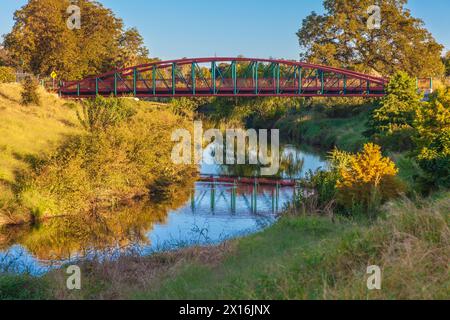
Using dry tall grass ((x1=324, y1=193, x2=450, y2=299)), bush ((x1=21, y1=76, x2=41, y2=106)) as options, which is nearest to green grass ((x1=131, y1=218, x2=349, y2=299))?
dry tall grass ((x1=324, y1=193, x2=450, y2=299))

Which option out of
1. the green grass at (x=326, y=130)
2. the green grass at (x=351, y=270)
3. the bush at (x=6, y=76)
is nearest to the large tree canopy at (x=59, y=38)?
the bush at (x=6, y=76)

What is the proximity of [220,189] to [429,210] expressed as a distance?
1955 centimetres

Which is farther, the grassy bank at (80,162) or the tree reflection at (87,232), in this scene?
the grassy bank at (80,162)

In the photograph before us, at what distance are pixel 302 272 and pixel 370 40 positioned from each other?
56.3 m

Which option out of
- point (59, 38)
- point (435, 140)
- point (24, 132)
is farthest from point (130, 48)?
point (435, 140)

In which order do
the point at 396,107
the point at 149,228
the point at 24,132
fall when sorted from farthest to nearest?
the point at 396,107 → the point at 24,132 → the point at 149,228

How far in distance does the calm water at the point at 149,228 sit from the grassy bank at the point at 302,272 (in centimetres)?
270

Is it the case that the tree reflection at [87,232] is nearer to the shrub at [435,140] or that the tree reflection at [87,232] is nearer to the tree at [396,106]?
the shrub at [435,140]

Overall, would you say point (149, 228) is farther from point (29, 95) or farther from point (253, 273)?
point (29, 95)

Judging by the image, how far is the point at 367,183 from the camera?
17.5 m

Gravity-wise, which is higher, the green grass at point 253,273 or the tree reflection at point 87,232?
the green grass at point 253,273

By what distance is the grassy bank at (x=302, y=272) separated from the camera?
26.3 ft

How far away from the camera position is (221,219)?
863 inches
